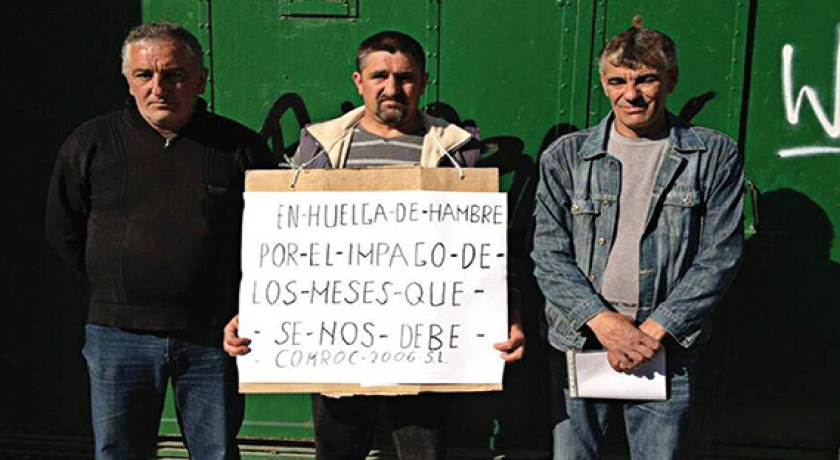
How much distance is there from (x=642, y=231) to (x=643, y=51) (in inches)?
20.8

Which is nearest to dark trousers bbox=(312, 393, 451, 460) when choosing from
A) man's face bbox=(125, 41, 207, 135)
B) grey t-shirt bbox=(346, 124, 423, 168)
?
grey t-shirt bbox=(346, 124, 423, 168)

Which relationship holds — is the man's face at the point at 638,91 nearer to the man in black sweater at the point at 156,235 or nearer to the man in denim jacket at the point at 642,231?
the man in denim jacket at the point at 642,231

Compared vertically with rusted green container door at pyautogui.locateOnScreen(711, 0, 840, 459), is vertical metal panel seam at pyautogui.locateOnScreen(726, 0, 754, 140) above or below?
above

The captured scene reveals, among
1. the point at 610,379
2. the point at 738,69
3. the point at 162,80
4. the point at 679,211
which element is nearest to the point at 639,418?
the point at 610,379

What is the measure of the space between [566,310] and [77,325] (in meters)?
2.24

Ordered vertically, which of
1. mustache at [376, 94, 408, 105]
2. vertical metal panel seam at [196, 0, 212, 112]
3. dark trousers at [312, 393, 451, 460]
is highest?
vertical metal panel seam at [196, 0, 212, 112]

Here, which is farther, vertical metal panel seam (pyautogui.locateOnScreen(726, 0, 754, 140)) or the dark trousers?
vertical metal panel seam (pyautogui.locateOnScreen(726, 0, 754, 140))

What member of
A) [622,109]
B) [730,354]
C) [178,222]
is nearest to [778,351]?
[730,354]

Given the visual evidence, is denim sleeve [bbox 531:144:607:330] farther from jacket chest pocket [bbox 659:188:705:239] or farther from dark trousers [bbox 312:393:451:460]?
dark trousers [bbox 312:393:451:460]

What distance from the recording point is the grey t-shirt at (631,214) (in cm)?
235

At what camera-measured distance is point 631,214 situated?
93.0 inches

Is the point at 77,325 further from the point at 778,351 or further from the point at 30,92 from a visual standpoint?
the point at 778,351

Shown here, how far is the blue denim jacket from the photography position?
7.59 ft

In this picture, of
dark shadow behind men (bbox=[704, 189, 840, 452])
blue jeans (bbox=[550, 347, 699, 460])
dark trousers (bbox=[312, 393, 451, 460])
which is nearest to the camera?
blue jeans (bbox=[550, 347, 699, 460])
